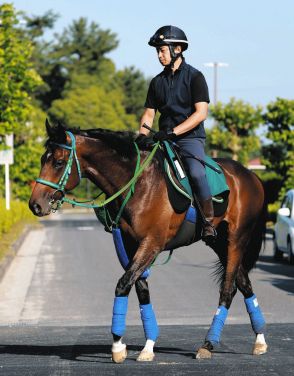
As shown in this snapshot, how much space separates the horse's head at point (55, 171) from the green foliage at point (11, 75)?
62.8 feet

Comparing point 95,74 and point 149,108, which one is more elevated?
point 149,108

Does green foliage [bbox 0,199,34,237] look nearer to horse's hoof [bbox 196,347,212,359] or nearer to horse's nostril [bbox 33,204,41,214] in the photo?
horse's hoof [bbox 196,347,212,359]

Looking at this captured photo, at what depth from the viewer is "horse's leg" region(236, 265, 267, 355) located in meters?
9.16

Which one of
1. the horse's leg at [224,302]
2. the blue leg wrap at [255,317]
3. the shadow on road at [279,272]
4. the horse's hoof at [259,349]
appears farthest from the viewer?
the shadow on road at [279,272]

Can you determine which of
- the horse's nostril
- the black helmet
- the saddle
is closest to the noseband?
the horse's nostril

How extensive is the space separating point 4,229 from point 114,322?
80.1 ft

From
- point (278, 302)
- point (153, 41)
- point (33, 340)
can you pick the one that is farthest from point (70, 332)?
point (278, 302)

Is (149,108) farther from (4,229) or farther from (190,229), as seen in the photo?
(4,229)

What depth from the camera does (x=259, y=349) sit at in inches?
359

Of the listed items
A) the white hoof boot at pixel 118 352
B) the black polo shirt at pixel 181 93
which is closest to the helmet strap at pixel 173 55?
the black polo shirt at pixel 181 93

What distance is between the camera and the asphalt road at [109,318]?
852 centimetres

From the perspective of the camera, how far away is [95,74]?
117062mm

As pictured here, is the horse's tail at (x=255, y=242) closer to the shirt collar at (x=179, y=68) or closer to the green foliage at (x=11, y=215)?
the shirt collar at (x=179, y=68)

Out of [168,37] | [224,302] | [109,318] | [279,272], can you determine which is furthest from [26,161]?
[168,37]
